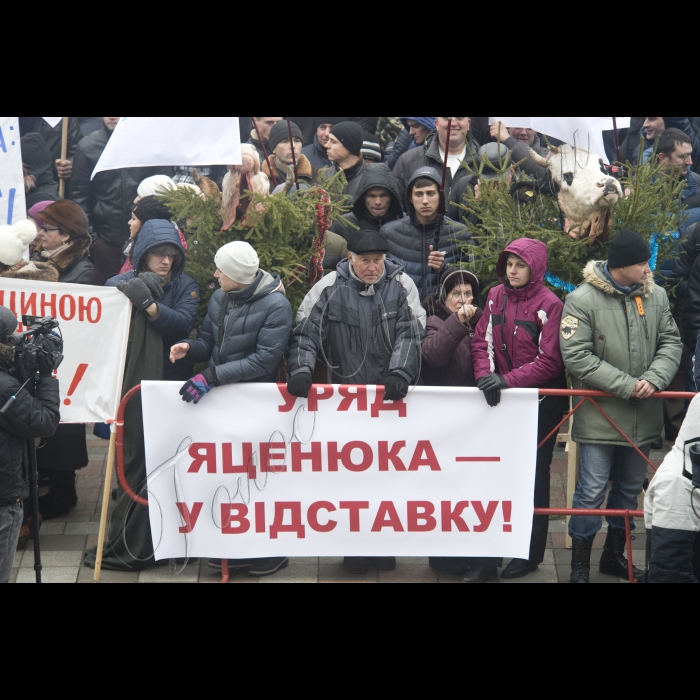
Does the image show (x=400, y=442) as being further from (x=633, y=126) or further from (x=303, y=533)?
(x=633, y=126)

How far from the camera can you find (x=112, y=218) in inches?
370

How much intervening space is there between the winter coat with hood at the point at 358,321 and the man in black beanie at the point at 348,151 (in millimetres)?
1701

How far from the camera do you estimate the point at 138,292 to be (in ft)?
21.9

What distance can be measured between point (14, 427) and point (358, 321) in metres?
2.11

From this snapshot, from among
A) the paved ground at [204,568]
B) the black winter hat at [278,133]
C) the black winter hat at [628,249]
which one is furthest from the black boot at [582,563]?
the black winter hat at [278,133]

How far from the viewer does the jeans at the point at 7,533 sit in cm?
546

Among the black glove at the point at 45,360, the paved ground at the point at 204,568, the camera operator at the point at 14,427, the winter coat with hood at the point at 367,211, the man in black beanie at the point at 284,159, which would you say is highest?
the man in black beanie at the point at 284,159

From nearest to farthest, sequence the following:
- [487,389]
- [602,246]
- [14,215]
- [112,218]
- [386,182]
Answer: [487,389], [602,246], [386,182], [14,215], [112,218]

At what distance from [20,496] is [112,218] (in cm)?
437

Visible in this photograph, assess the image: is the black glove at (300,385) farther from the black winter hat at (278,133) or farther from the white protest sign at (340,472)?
the black winter hat at (278,133)

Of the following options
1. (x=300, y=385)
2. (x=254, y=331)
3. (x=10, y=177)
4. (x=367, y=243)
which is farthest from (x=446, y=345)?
(x=10, y=177)

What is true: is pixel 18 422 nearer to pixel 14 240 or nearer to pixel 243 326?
pixel 243 326

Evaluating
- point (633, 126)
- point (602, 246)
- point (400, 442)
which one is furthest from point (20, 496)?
point (633, 126)

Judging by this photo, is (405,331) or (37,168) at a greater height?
(37,168)
